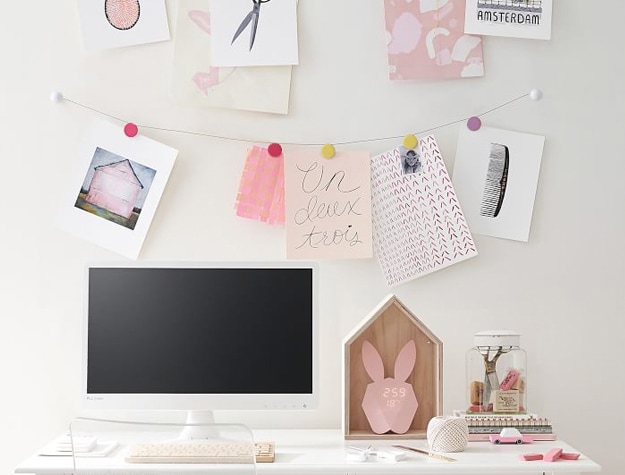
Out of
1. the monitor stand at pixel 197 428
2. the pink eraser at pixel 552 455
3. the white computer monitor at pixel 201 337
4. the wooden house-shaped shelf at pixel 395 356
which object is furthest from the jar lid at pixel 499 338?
the monitor stand at pixel 197 428

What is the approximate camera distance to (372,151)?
7.77ft

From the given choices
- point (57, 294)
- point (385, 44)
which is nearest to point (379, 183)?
point (385, 44)

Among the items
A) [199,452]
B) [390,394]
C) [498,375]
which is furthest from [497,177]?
[199,452]

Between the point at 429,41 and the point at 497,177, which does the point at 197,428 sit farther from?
the point at 429,41

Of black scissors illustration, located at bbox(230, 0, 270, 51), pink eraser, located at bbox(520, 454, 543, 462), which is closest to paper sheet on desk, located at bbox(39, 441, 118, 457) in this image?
pink eraser, located at bbox(520, 454, 543, 462)

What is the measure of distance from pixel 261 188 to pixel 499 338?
70 centimetres

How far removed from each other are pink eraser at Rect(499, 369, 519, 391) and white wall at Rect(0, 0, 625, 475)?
16 centimetres

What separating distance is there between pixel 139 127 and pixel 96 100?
0.42ft

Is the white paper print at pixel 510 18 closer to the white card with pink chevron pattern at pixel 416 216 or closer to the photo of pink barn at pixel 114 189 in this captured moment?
the white card with pink chevron pattern at pixel 416 216

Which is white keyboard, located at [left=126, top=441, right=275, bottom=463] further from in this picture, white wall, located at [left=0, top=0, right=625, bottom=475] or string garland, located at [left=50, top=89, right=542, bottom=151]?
string garland, located at [left=50, top=89, right=542, bottom=151]

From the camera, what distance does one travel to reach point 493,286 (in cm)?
236

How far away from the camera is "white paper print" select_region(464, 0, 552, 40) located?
2344mm

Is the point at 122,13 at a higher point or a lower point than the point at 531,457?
higher

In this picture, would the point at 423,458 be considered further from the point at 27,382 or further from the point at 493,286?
the point at 27,382
